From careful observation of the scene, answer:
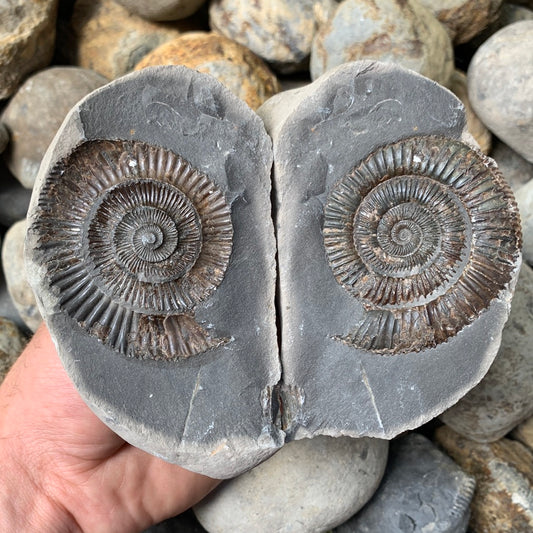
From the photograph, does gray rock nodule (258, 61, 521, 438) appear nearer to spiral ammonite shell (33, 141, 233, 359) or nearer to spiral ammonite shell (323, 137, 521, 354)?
spiral ammonite shell (323, 137, 521, 354)

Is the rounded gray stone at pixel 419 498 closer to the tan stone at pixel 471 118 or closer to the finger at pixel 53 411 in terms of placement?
the finger at pixel 53 411

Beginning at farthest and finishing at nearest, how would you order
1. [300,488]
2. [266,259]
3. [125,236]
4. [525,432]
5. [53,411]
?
[525,432], [300,488], [53,411], [266,259], [125,236]

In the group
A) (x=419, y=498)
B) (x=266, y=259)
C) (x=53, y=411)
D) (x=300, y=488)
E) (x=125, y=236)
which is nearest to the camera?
(x=125, y=236)

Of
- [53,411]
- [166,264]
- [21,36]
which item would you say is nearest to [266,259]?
[166,264]

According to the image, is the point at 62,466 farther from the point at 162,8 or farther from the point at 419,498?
the point at 162,8

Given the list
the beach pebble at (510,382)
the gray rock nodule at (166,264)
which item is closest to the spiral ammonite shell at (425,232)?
the gray rock nodule at (166,264)

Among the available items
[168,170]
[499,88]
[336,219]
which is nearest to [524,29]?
[499,88]
